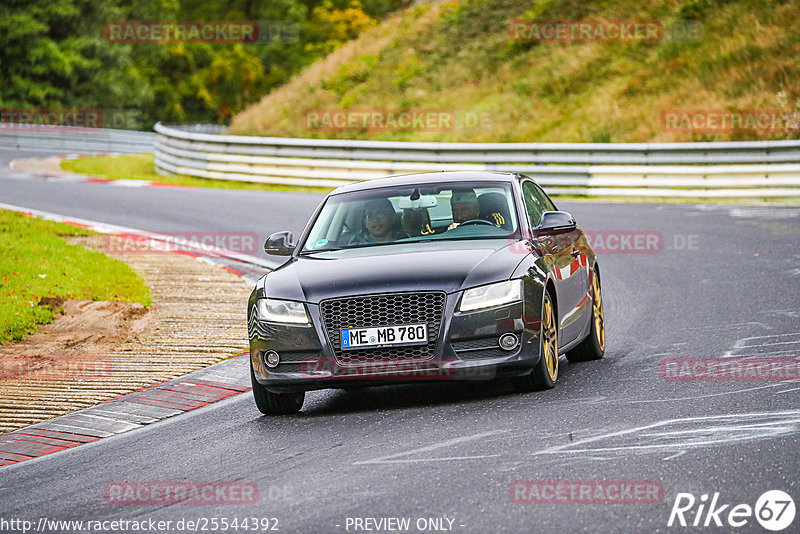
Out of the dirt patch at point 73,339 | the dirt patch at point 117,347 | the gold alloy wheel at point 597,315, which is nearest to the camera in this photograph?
the dirt patch at point 117,347

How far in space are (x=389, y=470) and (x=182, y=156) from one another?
1034 inches

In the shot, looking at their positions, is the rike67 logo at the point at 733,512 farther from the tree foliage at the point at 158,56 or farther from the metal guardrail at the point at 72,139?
the tree foliage at the point at 158,56

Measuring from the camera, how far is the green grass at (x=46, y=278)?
12414 mm

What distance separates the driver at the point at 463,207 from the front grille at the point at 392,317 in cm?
136

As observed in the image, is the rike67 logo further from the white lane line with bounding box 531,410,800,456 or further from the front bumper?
the front bumper

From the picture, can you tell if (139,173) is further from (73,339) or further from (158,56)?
(158,56)

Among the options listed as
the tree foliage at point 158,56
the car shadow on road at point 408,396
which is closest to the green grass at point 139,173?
the car shadow on road at point 408,396

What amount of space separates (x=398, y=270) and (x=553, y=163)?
1816 centimetres

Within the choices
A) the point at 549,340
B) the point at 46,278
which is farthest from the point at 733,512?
the point at 46,278

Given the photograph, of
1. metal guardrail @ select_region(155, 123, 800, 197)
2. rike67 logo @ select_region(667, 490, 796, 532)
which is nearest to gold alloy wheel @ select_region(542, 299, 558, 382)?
rike67 logo @ select_region(667, 490, 796, 532)

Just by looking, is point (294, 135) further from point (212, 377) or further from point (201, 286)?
point (212, 377)

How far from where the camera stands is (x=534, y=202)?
10.2 m

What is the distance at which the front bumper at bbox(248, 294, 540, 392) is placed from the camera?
811 centimetres

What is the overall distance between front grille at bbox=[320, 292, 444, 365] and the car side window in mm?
1748
